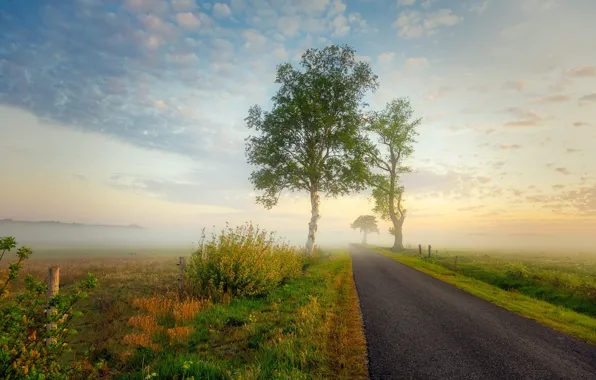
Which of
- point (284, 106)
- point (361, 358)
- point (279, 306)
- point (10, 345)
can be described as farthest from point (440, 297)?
point (284, 106)

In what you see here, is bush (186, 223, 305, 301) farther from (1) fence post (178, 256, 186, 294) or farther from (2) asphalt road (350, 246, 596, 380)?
(2) asphalt road (350, 246, 596, 380)

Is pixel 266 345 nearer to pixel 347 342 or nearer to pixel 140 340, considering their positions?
pixel 347 342

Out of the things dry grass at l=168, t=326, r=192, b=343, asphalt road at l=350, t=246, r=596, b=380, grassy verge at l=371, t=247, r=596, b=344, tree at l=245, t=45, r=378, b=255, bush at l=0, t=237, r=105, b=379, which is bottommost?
grassy verge at l=371, t=247, r=596, b=344

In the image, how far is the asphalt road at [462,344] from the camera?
20.5ft

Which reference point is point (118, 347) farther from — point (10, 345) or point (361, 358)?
point (361, 358)

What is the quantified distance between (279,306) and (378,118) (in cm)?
4269

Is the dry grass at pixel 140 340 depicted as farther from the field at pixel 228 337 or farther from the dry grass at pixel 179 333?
the dry grass at pixel 179 333

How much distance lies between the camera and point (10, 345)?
4520mm

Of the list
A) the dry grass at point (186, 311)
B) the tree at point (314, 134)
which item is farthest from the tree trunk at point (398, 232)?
the dry grass at point (186, 311)

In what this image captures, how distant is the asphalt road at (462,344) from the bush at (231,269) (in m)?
4.43

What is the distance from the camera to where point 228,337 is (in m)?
8.06

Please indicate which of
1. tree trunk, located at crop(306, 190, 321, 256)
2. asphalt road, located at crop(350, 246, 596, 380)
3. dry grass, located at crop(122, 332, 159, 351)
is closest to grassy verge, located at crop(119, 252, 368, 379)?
dry grass, located at crop(122, 332, 159, 351)

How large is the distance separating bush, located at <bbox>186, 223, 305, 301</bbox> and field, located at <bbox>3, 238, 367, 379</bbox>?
0.49 metres

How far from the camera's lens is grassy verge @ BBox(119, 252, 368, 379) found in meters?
5.79
